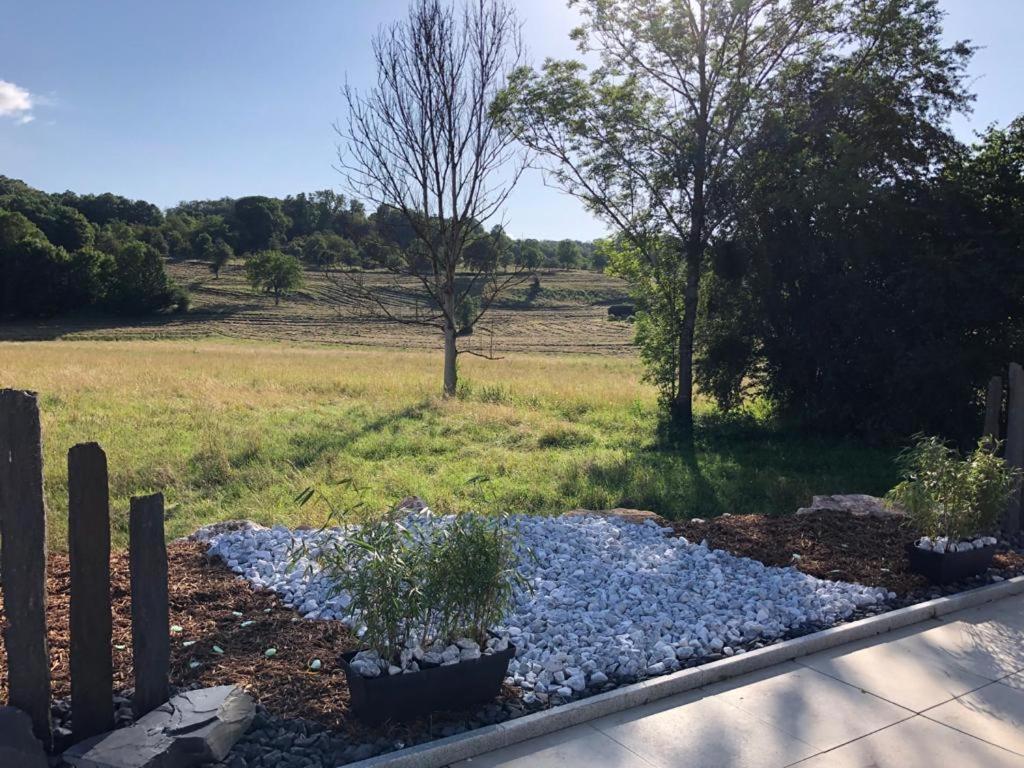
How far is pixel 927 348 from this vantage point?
42.0 ft

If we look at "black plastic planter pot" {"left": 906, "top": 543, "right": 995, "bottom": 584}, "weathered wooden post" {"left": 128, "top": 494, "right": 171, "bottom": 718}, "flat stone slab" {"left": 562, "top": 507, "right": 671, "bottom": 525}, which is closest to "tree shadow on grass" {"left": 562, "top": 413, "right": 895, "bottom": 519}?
"flat stone slab" {"left": 562, "top": 507, "right": 671, "bottom": 525}

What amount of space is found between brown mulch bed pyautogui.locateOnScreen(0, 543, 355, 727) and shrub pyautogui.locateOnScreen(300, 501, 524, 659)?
452 mm

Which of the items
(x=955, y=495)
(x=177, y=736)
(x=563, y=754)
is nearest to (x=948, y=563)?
(x=955, y=495)

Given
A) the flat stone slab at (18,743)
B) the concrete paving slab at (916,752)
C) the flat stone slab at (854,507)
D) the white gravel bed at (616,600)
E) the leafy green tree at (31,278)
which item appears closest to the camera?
the flat stone slab at (18,743)

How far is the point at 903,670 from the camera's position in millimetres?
4328

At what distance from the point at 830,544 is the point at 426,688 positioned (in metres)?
4.28

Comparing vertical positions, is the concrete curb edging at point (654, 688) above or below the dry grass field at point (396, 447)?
above

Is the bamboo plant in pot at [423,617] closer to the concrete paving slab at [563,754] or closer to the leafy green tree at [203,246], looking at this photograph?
the concrete paving slab at [563,754]

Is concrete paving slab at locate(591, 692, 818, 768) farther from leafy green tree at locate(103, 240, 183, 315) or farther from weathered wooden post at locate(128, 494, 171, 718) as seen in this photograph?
leafy green tree at locate(103, 240, 183, 315)

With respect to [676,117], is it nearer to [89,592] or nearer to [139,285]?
[89,592]

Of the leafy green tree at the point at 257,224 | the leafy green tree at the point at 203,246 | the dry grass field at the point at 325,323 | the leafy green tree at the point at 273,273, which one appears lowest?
the dry grass field at the point at 325,323

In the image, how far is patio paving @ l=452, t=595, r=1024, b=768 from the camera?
11.1 feet

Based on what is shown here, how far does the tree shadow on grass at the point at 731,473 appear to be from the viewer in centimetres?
904

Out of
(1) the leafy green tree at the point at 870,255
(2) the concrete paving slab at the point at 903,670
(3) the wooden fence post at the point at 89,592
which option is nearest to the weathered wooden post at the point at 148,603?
(3) the wooden fence post at the point at 89,592
